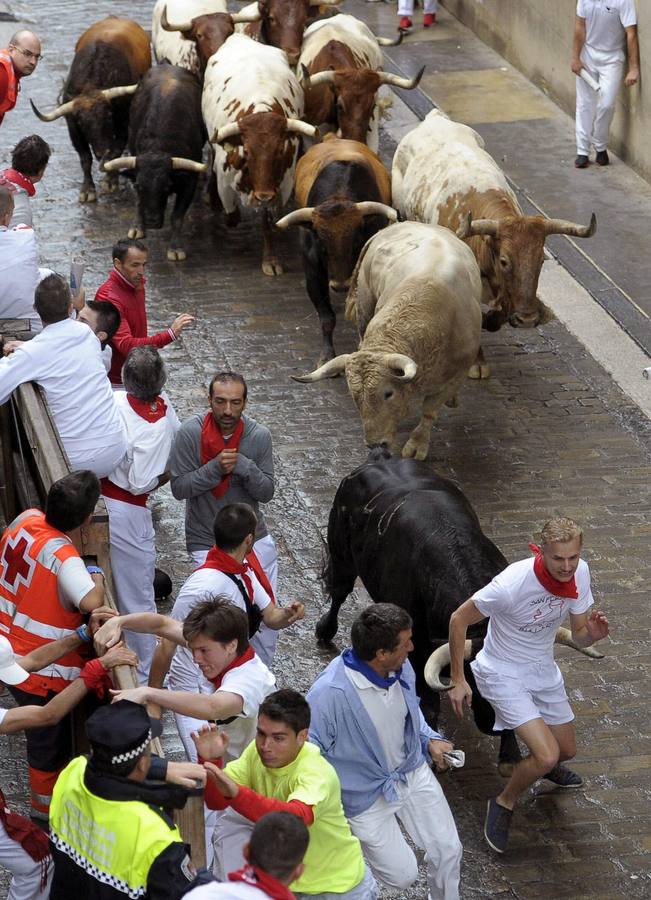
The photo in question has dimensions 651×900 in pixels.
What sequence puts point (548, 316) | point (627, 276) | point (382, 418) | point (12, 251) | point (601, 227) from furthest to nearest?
point (601, 227) → point (627, 276) → point (548, 316) → point (382, 418) → point (12, 251)

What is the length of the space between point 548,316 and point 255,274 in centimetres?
375

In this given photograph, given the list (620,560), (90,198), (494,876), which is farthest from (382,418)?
(90,198)

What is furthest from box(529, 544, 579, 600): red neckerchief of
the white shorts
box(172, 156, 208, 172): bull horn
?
box(172, 156, 208, 172): bull horn

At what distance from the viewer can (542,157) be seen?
16.9 m

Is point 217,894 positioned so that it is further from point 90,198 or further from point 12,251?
point 90,198

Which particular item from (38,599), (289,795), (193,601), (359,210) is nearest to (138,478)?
(193,601)

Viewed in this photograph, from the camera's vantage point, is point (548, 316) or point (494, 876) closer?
point (494, 876)

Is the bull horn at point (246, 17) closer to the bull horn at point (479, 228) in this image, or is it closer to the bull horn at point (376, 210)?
the bull horn at point (376, 210)

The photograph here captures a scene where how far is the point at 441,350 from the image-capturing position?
1072cm

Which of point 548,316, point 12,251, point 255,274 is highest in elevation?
point 12,251

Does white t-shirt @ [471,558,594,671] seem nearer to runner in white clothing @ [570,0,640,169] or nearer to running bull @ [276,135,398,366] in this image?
running bull @ [276,135,398,366]

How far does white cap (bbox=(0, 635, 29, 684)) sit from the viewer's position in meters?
5.82

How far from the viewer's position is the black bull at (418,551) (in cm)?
747

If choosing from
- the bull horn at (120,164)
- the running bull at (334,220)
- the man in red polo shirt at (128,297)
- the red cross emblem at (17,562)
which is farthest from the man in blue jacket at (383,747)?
the bull horn at (120,164)
